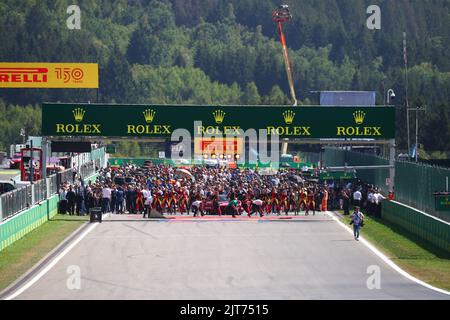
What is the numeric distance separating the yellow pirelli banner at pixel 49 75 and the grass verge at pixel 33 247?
237 feet

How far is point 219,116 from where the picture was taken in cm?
4928

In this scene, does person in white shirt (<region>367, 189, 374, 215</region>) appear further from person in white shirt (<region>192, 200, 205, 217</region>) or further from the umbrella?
the umbrella

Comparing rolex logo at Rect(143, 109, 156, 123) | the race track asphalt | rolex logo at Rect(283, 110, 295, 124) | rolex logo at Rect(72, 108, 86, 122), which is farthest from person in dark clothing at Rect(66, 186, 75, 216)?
rolex logo at Rect(283, 110, 295, 124)

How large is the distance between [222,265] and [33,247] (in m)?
7.05

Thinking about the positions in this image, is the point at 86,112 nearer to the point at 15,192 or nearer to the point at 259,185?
the point at 259,185

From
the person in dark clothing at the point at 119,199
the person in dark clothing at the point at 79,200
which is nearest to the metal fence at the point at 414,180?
the person in dark clothing at the point at 119,199

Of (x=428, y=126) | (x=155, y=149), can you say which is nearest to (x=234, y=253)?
(x=428, y=126)

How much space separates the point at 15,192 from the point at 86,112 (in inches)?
487

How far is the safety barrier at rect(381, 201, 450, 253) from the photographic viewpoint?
3397 centimetres

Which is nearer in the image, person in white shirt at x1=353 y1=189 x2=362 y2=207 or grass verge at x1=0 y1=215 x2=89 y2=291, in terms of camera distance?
grass verge at x1=0 y1=215 x2=89 y2=291

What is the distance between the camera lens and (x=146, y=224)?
43.3m

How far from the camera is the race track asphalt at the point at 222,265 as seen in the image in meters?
24.7

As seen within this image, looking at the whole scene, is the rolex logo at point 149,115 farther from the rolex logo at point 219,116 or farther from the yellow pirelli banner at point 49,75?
the yellow pirelli banner at point 49,75

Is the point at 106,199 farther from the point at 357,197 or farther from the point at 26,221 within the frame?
the point at 357,197
